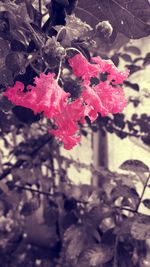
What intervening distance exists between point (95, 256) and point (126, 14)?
69 cm

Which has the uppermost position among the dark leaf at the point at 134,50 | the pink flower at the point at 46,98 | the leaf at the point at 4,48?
the leaf at the point at 4,48

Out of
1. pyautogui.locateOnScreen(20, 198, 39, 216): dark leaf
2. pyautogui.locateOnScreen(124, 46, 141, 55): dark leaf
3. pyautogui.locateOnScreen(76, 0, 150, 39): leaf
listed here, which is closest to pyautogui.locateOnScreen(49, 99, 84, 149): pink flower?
pyautogui.locateOnScreen(76, 0, 150, 39): leaf

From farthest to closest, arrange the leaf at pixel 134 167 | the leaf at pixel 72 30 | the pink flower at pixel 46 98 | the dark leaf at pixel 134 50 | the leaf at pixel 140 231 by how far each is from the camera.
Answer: the dark leaf at pixel 134 50 → the leaf at pixel 134 167 → the leaf at pixel 140 231 → the leaf at pixel 72 30 → the pink flower at pixel 46 98

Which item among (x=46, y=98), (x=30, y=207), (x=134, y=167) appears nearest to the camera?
(x=46, y=98)

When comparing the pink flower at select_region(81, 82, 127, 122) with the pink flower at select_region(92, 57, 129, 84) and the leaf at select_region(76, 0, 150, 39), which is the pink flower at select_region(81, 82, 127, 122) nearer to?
the pink flower at select_region(92, 57, 129, 84)

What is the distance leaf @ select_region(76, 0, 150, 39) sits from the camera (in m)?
0.97

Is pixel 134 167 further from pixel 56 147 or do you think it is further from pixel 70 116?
pixel 56 147

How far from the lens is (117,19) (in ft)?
3.23

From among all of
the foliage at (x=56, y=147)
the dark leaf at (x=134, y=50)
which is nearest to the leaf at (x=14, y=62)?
the foliage at (x=56, y=147)

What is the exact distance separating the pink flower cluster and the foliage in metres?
0.03

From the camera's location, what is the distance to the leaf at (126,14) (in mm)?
966

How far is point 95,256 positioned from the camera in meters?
1.21

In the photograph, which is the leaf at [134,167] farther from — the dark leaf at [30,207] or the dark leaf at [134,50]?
the dark leaf at [134,50]

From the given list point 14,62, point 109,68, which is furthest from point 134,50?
point 14,62
